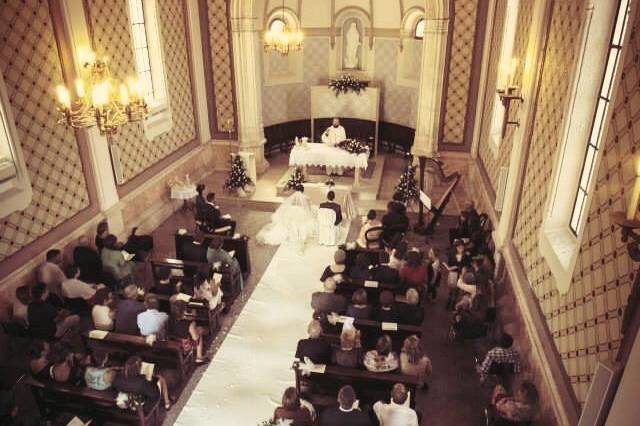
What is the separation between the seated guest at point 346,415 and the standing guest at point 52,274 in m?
4.71

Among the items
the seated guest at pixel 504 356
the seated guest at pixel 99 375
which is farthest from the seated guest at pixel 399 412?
the seated guest at pixel 99 375

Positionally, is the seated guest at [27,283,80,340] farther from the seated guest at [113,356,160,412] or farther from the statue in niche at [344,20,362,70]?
the statue in niche at [344,20,362,70]

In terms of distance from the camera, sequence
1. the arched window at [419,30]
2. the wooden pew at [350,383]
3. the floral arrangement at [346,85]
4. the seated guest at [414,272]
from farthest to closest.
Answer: the floral arrangement at [346,85], the arched window at [419,30], the seated guest at [414,272], the wooden pew at [350,383]

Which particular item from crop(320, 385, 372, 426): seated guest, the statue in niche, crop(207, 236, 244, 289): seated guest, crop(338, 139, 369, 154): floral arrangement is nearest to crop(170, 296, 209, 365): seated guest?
crop(207, 236, 244, 289): seated guest

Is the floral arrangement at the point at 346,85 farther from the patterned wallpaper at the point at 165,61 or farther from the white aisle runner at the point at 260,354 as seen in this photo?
the white aisle runner at the point at 260,354

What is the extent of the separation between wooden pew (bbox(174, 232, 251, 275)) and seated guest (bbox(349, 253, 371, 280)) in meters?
2.02

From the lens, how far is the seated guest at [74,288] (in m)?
7.62

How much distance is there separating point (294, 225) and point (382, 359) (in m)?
4.59

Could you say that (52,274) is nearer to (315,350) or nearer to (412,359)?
(315,350)

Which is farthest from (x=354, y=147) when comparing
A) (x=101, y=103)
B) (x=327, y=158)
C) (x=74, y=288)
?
(x=101, y=103)

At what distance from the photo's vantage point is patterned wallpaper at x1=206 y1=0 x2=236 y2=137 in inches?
485

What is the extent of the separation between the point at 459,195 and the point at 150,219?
6967 millimetres

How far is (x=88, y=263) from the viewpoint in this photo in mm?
8250

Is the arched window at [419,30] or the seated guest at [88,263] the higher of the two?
the arched window at [419,30]
